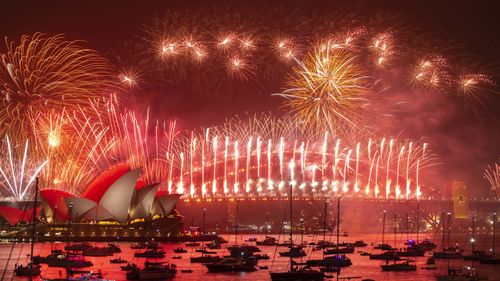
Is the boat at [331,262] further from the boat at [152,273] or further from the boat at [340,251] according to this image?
the boat at [152,273]

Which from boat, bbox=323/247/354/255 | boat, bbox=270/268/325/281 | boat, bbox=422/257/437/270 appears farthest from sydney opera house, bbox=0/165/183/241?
boat, bbox=270/268/325/281

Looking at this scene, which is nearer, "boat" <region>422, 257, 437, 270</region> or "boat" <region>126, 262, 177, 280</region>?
"boat" <region>126, 262, 177, 280</region>

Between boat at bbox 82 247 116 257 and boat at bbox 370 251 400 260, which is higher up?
boat at bbox 370 251 400 260

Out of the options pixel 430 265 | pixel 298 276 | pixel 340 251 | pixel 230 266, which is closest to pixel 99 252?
pixel 230 266

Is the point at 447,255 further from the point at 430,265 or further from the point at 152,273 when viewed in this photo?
the point at 152,273

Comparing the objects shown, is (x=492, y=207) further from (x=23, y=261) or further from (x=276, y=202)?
(x=23, y=261)

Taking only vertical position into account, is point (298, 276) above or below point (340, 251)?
below

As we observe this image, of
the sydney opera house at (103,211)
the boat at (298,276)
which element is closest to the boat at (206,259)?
the boat at (298,276)

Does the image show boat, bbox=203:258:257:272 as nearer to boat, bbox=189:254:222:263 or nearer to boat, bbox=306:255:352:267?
boat, bbox=189:254:222:263

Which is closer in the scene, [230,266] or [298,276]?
[298,276]
